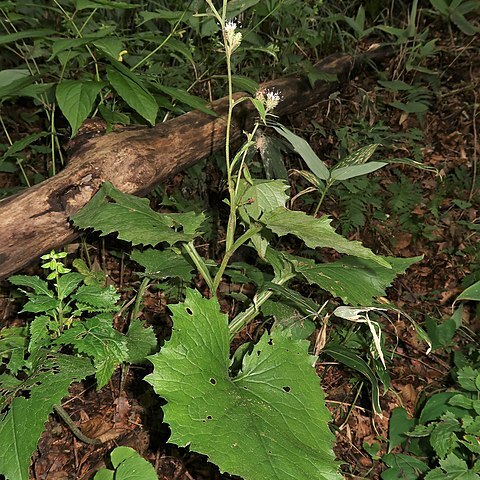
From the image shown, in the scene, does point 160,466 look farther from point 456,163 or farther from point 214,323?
point 456,163

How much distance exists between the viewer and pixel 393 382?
2.54 m

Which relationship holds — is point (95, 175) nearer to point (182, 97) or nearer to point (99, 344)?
point (182, 97)

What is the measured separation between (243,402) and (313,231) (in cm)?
49

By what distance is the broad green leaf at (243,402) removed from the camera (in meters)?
1.15

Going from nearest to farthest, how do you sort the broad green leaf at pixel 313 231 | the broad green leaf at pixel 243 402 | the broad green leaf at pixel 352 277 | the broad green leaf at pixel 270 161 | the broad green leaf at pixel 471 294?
the broad green leaf at pixel 243 402, the broad green leaf at pixel 313 231, the broad green leaf at pixel 352 277, the broad green leaf at pixel 471 294, the broad green leaf at pixel 270 161

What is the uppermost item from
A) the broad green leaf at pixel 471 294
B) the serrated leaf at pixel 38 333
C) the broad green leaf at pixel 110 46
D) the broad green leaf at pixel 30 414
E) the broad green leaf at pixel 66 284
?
the broad green leaf at pixel 110 46

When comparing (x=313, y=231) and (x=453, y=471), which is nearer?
(x=313, y=231)

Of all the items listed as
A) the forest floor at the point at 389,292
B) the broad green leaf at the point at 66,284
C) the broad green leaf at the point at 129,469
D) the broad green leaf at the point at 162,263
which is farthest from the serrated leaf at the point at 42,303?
the forest floor at the point at 389,292

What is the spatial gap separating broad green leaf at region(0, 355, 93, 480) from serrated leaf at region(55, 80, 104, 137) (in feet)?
2.65

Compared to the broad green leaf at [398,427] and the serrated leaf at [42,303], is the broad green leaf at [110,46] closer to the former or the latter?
the serrated leaf at [42,303]

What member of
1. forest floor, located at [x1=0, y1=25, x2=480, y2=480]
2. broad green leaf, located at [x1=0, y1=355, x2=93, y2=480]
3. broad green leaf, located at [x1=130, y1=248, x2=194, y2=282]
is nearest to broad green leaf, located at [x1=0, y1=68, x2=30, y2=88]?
forest floor, located at [x1=0, y1=25, x2=480, y2=480]

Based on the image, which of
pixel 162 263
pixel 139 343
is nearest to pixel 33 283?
pixel 139 343

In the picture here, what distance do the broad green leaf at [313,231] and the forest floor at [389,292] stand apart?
27.6 inches

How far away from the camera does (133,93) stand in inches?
73.7
